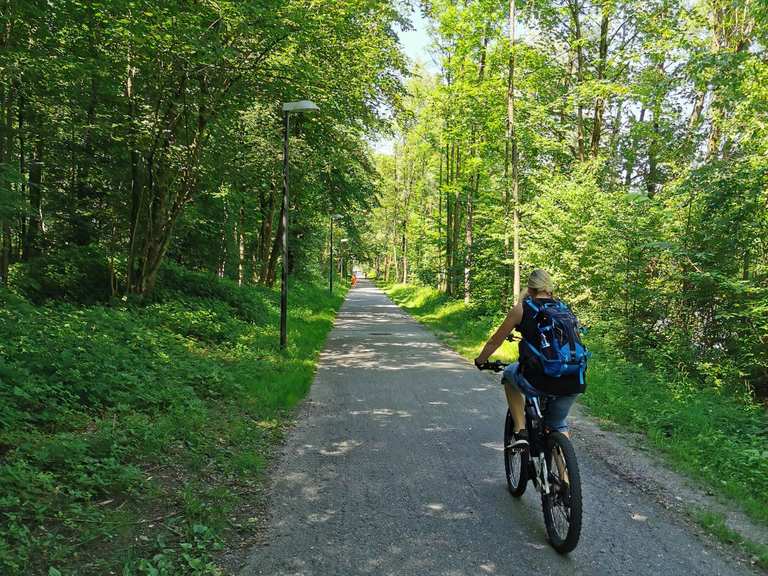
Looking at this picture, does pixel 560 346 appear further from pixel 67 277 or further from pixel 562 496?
pixel 67 277

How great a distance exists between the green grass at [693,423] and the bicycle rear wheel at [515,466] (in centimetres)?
189

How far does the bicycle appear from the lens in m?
3.33

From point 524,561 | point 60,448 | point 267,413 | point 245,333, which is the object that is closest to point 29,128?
point 245,333

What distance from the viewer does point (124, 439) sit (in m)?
4.67

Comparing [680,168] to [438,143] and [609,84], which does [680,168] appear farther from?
[438,143]

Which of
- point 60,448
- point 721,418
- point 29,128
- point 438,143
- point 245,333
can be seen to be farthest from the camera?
point 438,143

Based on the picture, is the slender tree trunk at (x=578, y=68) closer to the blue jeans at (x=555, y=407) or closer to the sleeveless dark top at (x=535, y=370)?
the sleeveless dark top at (x=535, y=370)

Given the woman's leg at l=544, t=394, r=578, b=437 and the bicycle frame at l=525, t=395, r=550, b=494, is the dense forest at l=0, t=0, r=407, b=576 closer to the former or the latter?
the bicycle frame at l=525, t=395, r=550, b=494

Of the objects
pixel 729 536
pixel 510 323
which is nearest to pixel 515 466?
pixel 510 323

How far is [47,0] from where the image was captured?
755cm

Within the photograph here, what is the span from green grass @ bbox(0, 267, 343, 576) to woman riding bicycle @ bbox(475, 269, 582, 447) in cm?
243

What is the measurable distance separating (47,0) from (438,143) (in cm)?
1795

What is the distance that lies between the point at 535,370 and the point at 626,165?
20235 millimetres

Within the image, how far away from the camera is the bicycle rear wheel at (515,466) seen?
13.9 feet
